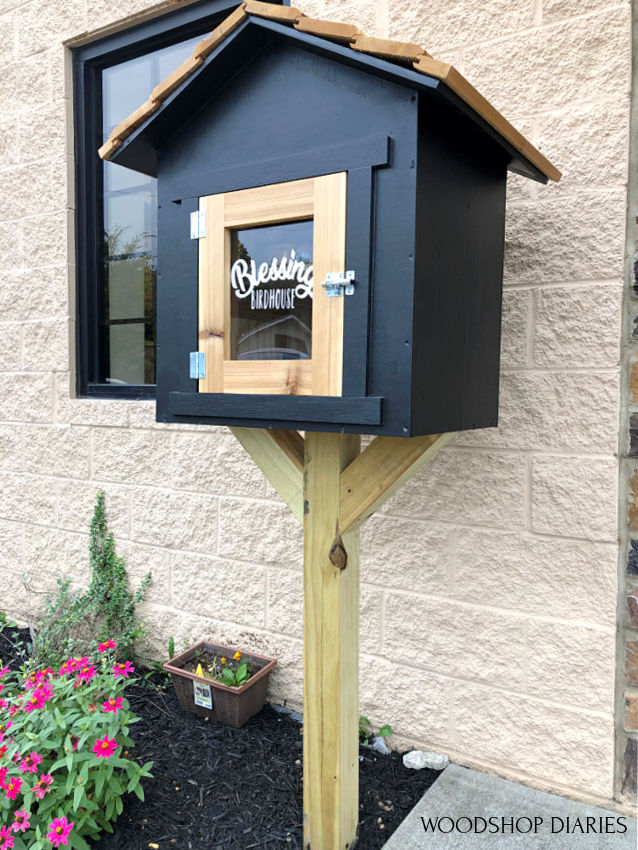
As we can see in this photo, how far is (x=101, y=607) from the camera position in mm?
2936

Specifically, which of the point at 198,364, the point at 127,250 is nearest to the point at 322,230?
the point at 198,364

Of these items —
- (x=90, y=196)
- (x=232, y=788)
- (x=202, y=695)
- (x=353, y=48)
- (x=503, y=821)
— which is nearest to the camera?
(x=353, y=48)

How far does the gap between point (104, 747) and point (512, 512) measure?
4.58 feet

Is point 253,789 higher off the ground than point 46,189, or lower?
lower

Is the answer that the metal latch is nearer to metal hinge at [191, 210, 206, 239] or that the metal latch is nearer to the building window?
metal hinge at [191, 210, 206, 239]

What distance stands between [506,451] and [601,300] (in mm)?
539

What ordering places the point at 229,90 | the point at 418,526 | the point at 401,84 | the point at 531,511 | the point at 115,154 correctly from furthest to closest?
the point at 418,526
the point at 531,511
the point at 115,154
the point at 229,90
the point at 401,84

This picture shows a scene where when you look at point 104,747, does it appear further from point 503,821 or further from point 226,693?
point 503,821

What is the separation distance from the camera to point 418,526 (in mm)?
2201

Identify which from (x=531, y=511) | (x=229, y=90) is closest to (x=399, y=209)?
(x=229, y=90)

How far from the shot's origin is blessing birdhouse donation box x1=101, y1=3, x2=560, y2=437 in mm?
1363

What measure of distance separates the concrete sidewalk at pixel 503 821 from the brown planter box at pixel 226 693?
74 cm

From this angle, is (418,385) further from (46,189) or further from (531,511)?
(46,189)

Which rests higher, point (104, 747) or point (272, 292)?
point (272, 292)
